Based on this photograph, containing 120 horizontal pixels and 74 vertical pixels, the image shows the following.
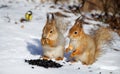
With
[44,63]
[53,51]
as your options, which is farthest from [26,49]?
[44,63]

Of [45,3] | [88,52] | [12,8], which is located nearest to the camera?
[88,52]

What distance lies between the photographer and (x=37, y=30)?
28.6 feet

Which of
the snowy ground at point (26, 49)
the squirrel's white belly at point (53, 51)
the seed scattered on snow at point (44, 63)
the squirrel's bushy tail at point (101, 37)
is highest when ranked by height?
the squirrel's bushy tail at point (101, 37)

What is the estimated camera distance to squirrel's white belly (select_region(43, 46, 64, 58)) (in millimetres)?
6234

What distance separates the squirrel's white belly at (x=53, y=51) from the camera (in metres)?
6.23

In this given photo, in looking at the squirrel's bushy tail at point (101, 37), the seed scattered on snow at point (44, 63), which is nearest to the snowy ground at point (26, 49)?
the seed scattered on snow at point (44, 63)

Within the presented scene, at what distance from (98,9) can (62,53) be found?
15.5 ft

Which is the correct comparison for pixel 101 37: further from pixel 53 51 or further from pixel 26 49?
pixel 26 49

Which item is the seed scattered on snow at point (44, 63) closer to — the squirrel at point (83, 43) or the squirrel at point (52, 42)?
the squirrel at point (52, 42)

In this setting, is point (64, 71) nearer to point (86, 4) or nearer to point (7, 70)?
point (7, 70)

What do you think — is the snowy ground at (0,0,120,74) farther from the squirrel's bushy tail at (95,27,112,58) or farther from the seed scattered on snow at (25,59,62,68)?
the squirrel's bushy tail at (95,27,112,58)

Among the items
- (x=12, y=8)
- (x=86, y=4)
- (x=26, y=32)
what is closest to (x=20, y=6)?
(x=12, y=8)

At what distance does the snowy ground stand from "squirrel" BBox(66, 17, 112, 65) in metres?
0.14

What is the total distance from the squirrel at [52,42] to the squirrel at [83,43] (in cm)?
19
